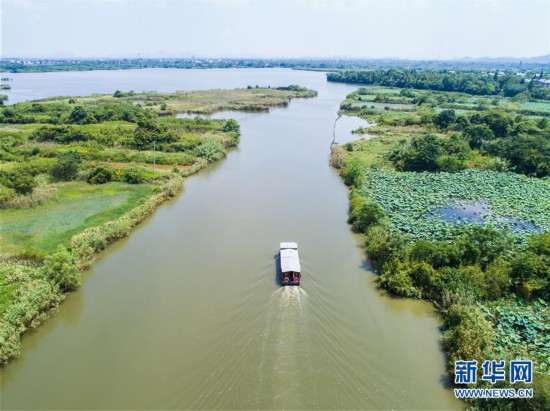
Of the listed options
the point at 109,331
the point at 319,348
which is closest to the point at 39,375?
the point at 109,331

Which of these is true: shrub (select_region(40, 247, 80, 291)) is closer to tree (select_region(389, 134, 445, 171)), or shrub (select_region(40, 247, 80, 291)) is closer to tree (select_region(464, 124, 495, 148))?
tree (select_region(389, 134, 445, 171))

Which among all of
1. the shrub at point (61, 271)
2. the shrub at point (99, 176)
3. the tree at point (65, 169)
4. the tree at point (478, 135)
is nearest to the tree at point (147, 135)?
the tree at point (65, 169)

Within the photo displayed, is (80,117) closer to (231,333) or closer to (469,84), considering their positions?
(231,333)

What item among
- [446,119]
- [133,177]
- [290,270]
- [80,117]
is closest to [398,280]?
[290,270]

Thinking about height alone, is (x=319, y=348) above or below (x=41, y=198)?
below

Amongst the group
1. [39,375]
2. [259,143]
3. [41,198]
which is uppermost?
[259,143]

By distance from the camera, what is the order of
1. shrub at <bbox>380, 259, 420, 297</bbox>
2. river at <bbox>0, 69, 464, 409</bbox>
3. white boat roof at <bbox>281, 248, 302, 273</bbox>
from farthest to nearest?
white boat roof at <bbox>281, 248, 302, 273</bbox>
shrub at <bbox>380, 259, 420, 297</bbox>
river at <bbox>0, 69, 464, 409</bbox>

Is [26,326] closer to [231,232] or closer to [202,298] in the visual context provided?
[202,298]

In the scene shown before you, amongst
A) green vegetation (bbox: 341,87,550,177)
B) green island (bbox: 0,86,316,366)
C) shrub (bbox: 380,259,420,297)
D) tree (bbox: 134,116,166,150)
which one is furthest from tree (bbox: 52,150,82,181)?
green vegetation (bbox: 341,87,550,177)
